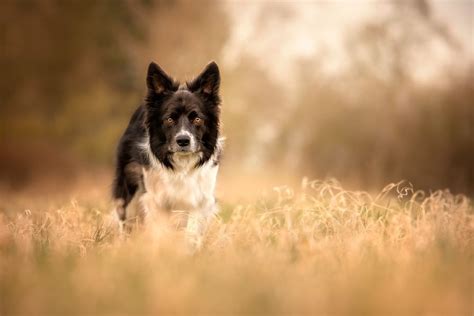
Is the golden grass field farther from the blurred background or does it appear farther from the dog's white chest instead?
the blurred background

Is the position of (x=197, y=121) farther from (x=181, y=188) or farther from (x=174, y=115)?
(x=181, y=188)

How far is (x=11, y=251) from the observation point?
430cm

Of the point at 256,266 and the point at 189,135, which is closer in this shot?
the point at 256,266

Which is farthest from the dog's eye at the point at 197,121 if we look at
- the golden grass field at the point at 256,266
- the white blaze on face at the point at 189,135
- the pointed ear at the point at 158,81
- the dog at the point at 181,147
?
the golden grass field at the point at 256,266

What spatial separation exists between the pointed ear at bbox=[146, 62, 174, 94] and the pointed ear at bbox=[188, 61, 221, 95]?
222 millimetres

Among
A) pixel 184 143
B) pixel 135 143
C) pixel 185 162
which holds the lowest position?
pixel 185 162

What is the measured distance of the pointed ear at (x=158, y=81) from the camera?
5.72 metres

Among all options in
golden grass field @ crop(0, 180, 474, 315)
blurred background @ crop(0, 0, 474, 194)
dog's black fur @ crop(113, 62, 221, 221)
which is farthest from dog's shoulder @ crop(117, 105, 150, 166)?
blurred background @ crop(0, 0, 474, 194)

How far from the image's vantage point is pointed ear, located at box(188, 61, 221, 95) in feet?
19.1

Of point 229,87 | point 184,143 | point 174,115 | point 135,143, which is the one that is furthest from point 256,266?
point 229,87

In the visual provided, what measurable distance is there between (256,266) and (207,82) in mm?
2600

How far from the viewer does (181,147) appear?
544 cm

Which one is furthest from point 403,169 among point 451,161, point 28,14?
point 28,14

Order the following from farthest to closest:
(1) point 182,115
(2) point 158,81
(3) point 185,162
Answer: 1. (2) point 158,81
2. (3) point 185,162
3. (1) point 182,115
